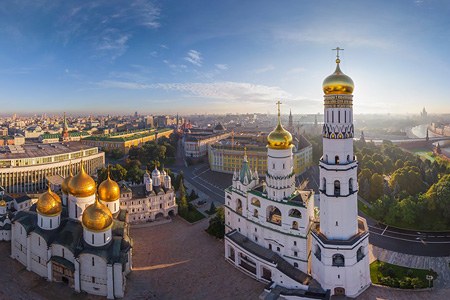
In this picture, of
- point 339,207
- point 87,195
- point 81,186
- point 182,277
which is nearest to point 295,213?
point 339,207

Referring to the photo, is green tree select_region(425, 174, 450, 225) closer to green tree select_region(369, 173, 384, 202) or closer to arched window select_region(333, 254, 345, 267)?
green tree select_region(369, 173, 384, 202)

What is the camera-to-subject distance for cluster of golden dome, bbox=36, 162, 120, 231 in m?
21.8

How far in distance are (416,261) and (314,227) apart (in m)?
9.44

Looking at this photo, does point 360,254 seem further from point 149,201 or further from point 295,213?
point 149,201

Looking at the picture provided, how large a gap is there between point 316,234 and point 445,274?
35.3 ft

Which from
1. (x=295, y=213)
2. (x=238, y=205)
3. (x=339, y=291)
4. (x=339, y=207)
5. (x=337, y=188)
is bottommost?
(x=339, y=291)

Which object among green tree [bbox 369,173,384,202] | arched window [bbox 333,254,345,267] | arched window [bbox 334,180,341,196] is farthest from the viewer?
green tree [bbox 369,173,384,202]

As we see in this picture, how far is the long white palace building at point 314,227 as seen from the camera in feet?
67.4

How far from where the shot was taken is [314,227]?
2358 centimetres

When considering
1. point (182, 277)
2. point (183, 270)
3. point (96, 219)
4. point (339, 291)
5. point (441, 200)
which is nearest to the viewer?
point (339, 291)

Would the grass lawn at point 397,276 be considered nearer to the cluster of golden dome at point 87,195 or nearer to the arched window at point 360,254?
the arched window at point 360,254

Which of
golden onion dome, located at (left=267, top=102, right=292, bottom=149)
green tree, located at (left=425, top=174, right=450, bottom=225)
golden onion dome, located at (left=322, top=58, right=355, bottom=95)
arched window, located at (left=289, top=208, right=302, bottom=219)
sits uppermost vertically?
golden onion dome, located at (left=322, top=58, right=355, bottom=95)

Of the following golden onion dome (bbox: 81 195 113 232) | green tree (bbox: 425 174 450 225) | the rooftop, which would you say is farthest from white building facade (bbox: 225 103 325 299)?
the rooftop

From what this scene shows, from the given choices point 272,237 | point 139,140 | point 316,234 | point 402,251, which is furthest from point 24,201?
point 139,140
